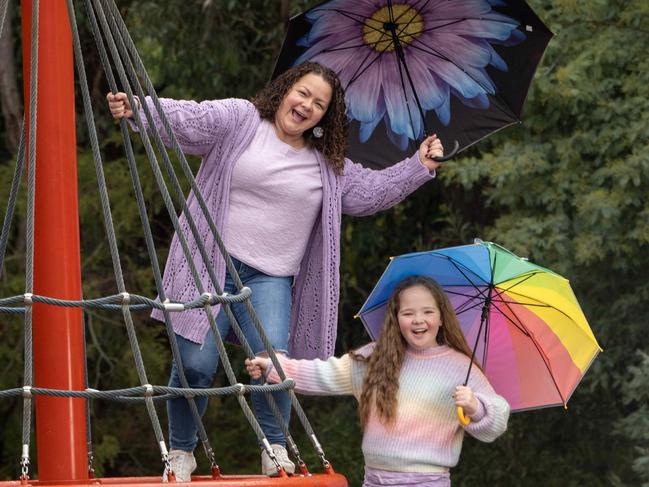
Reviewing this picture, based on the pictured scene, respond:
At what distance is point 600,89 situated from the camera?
6.17m

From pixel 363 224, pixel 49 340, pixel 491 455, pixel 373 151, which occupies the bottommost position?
pixel 49 340

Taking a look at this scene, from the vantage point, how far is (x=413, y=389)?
359 cm

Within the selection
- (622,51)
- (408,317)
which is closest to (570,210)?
(622,51)

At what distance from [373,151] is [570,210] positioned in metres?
2.59

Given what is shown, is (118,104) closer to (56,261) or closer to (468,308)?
(56,261)

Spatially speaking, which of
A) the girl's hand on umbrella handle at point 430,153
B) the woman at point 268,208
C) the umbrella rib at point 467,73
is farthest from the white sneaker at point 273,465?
the umbrella rib at point 467,73

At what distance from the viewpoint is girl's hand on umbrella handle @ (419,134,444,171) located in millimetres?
3646

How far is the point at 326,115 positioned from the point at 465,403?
0.76m

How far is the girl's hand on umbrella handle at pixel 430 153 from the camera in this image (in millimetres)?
3646

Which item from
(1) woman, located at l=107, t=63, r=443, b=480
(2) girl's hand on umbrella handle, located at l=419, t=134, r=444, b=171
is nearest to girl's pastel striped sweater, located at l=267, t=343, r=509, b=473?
(1) woman, located at l=107, t=63, r=443, b=480

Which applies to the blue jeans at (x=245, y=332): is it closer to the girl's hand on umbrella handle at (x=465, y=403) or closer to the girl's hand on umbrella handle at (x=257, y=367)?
the girl's hand on umbrella handle at (x=257, y=367)

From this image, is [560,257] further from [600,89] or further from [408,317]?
[408,317]

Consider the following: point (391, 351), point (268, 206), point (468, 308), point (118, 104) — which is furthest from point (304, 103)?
point (468, 308)

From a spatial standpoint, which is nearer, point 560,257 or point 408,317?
point 408,317
